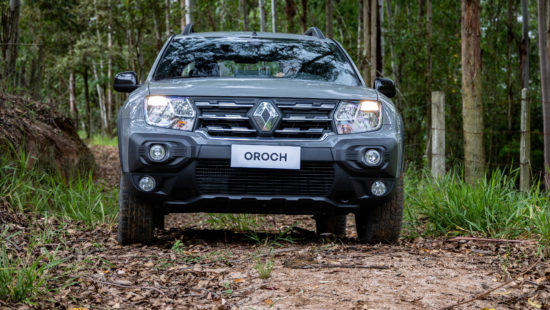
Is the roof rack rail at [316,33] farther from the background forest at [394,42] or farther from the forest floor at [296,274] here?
the background forest at [394,42]

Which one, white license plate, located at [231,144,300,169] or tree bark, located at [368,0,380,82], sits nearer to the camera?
white license plate, located at [231,144,300,169]

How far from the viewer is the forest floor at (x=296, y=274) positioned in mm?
3166

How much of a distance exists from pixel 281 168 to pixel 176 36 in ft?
7.28

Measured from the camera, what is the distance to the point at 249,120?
4.20 meters

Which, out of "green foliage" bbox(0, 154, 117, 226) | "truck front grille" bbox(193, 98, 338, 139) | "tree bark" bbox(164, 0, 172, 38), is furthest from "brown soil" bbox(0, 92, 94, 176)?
"tree bark" bbox(164, 0, 172, 38)

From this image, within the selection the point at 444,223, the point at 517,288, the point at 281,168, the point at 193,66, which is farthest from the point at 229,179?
the point at 444,223

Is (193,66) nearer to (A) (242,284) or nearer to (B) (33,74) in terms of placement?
(A) (242,284)

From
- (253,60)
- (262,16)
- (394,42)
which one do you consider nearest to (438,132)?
(253,60)

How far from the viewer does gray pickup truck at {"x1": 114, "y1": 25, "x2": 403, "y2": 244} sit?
4.14m

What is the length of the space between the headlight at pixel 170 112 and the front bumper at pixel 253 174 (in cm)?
8

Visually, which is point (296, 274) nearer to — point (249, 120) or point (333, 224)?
point (249, 120)

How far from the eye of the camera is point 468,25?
7988mm

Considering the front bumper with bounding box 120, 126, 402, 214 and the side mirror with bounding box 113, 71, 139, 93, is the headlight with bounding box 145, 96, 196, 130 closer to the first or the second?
the front bumper with bounding box 120, 126, 402, 214

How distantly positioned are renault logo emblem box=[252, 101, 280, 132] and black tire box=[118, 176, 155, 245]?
3.27 ft
